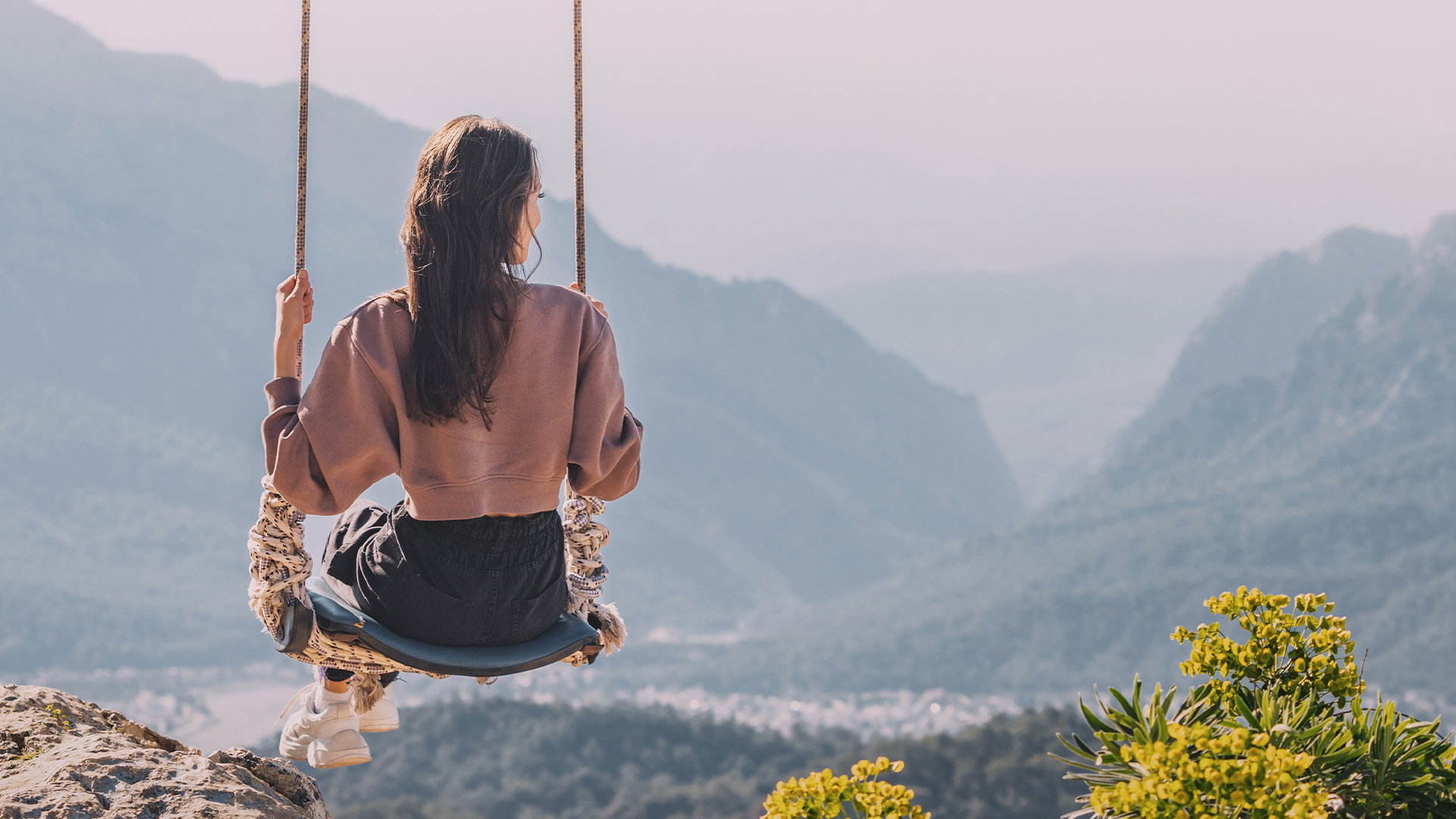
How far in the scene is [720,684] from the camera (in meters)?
145

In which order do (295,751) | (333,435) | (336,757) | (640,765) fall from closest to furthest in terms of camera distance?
(333,435) → (336,757) → (295,751) → (640,765)

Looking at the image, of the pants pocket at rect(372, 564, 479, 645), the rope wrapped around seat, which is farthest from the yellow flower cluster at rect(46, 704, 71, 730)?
the pants pocket at rect(372, 564, 479, 645)

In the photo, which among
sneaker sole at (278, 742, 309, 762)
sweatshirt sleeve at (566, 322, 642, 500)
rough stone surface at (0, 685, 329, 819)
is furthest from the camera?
sneaker sole at (278, 742, 309, 762)

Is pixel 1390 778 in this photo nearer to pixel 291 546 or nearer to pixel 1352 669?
pixel 1352 669

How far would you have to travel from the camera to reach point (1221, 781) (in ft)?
8.44

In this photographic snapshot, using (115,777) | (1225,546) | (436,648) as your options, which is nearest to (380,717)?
(436,648)

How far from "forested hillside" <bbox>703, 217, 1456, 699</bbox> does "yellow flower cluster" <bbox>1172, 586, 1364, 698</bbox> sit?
393 feet

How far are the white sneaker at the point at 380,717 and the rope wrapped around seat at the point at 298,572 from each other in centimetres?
28

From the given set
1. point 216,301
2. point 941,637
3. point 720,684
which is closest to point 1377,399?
point 941,637

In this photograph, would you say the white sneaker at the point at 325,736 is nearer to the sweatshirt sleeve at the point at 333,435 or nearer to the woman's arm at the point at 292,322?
the sweatshirt sleeve at the point at 333,435

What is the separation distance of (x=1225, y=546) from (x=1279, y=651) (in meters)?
144

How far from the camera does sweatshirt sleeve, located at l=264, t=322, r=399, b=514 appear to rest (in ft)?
10.7

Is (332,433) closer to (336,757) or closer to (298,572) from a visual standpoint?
(298,572)

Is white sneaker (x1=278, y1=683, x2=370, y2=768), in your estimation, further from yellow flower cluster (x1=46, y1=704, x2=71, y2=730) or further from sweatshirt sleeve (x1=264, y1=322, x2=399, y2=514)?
sweatshirt sleeve (x1=264, y1=322, x2=399, y2=514)
